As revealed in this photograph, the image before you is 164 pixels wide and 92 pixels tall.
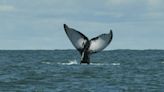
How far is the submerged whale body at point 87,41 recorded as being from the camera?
50719mm

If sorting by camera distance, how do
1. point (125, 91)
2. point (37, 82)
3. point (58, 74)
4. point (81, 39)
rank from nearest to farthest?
point (125, 91)
point (37, 82)
point (58, 74)
point (81, 39)

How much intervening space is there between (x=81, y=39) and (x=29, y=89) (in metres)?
17.0

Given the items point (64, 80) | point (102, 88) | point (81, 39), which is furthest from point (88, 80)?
point (81, 39)

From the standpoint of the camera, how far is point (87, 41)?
A: 167 ft

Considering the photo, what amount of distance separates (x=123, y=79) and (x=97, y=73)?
477 cm

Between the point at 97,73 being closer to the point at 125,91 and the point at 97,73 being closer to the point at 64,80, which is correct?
the point at 64,80

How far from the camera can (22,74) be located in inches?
1775

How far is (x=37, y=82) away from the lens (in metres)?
38.4

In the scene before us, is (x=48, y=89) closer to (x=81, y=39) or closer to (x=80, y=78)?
(x=80, y=78)

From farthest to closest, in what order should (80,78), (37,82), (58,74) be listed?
1. (58,74)
2. (80,78)
3. (37,82)

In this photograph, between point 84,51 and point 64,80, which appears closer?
point 64,80

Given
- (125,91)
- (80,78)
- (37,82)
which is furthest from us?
(80,78)

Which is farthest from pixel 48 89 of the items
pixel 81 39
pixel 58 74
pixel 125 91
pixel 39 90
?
pixel 81 39

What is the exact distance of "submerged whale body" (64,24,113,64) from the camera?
50.7m
